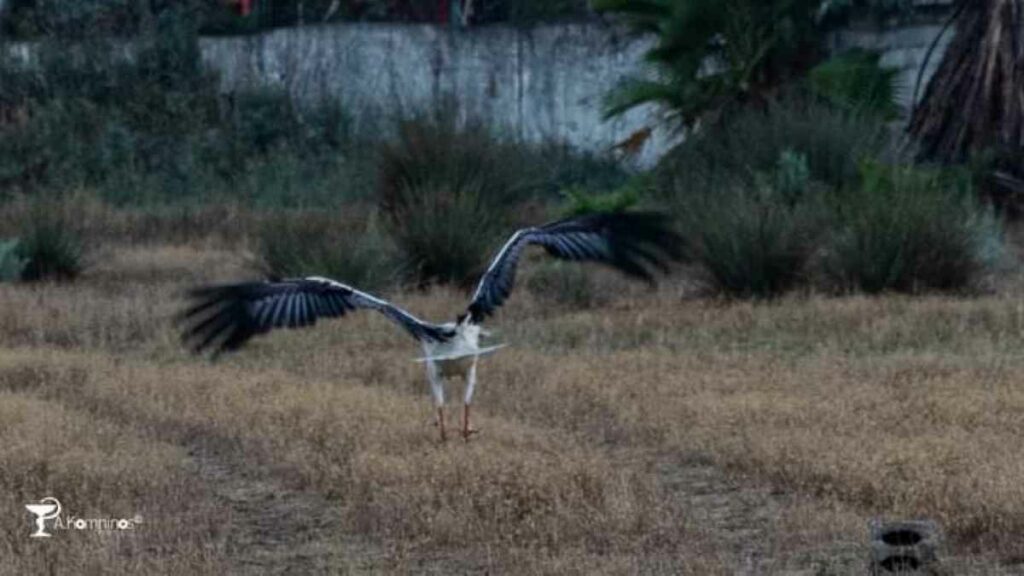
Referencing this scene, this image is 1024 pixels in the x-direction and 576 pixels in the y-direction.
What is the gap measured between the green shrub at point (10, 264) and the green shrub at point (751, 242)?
572cm

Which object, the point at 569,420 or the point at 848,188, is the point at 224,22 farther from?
the point at 569,420

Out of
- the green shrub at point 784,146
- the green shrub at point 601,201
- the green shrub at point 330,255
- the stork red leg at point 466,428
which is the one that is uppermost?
the stork red leg at point 466,428

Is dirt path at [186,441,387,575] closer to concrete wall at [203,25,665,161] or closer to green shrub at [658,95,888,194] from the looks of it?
green shrub at [658,95,888,194]

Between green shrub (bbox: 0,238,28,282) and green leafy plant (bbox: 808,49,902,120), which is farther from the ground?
green leafy plant (bbox: 808,49,902,120)

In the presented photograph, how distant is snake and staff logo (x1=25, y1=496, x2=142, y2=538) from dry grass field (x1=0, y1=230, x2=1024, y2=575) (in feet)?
0.32

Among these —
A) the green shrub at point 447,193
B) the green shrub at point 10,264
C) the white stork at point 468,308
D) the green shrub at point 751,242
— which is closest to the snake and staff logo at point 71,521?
the white stork at point 468,308

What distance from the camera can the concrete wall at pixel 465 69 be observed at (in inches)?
1112

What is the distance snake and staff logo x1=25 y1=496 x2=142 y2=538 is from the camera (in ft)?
31.6

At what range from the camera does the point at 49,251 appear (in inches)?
806

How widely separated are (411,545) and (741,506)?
5.31 ft

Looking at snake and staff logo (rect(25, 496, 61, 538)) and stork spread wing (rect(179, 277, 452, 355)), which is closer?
snake and staff logo (rect(25, 496, 61, 538))

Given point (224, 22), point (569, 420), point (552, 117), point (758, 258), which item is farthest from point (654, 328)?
point (224, 22)

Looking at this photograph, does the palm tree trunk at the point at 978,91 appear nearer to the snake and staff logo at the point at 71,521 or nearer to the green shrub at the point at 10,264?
the green shrub at the point at 10,264

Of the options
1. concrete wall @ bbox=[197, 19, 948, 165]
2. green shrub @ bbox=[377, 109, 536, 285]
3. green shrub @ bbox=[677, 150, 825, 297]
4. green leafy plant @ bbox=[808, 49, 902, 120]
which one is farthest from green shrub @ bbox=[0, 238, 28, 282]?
concrete wall @ bbox=[197, 19, 948, 165]
